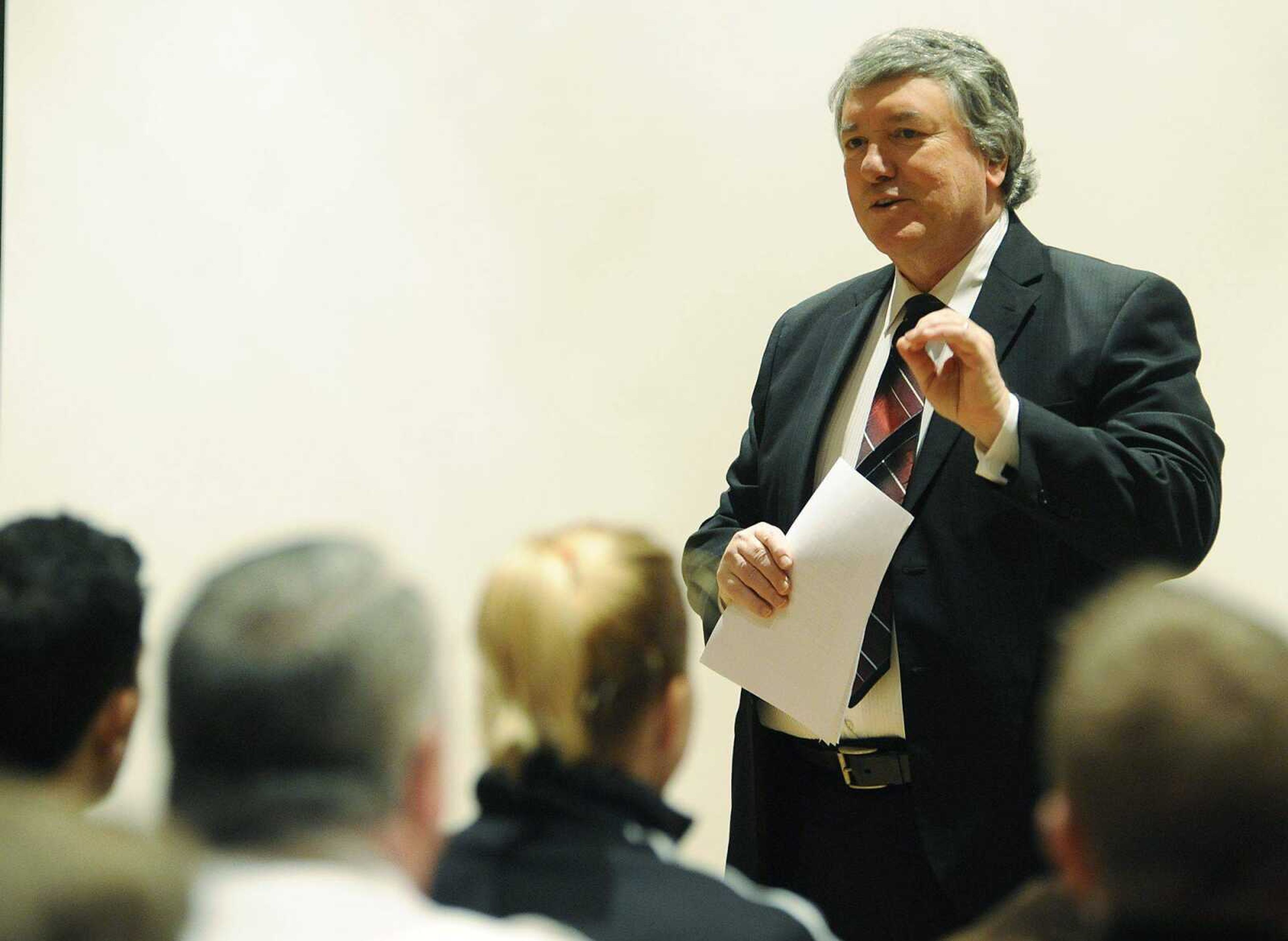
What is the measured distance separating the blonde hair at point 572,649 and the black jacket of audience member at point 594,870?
36mm

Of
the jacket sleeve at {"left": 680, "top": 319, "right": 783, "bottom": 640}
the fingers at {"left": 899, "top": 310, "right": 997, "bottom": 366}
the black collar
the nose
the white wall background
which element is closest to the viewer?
the black collar

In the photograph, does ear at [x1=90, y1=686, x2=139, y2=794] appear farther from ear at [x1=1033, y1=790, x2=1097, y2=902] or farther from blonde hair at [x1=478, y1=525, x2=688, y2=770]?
ear at [x1=1033, y1=790, x2=1097, y2=902]

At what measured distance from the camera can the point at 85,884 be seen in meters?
0.98

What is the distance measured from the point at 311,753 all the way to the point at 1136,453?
126cm

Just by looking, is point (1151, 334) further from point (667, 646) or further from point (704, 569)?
point (667, 646)

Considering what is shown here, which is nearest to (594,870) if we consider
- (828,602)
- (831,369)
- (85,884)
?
(85,884)

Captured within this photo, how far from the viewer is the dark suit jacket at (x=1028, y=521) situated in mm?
1945

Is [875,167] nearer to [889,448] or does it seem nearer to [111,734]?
[889,448]

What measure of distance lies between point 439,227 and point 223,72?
0.60m

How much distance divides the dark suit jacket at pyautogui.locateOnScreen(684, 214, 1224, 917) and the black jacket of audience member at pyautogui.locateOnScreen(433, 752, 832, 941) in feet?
2.55

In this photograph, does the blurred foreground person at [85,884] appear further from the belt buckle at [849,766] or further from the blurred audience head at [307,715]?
the belt buckle at [849,766]

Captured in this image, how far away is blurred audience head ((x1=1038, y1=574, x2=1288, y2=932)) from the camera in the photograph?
899 millimetres

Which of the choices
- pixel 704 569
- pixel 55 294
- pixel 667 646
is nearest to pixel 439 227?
pixel 55 294

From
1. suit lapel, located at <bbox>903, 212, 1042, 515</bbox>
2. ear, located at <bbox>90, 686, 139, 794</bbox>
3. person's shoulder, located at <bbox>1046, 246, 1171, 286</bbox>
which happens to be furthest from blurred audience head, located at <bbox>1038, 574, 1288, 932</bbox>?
person's shoulder, located at <bbox>1046, 246, 1171, 286</bbox>
